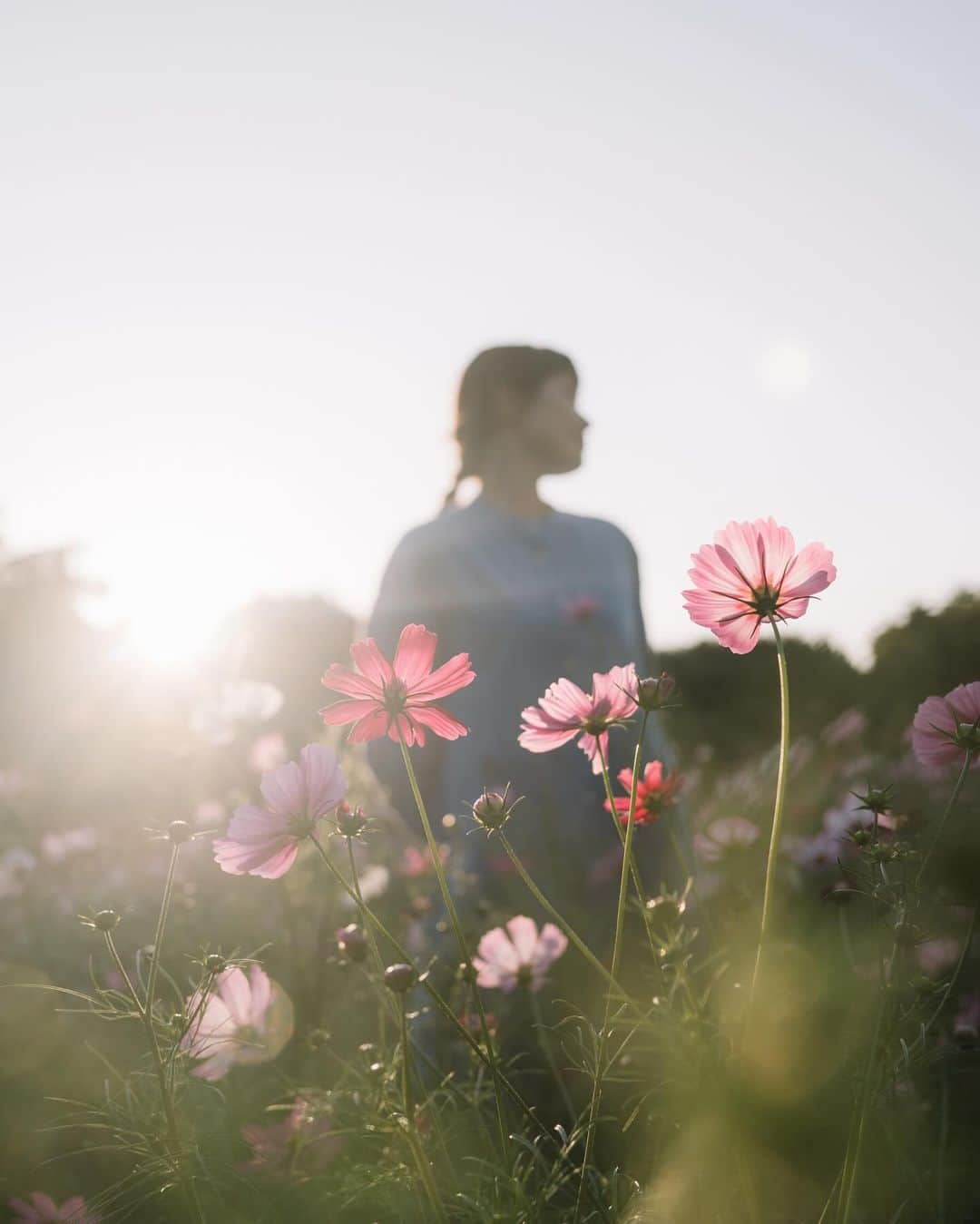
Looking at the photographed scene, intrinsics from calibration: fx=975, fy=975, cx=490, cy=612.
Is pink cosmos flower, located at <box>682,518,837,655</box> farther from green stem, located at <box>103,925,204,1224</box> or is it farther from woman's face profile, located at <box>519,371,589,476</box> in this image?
woman's face profile, located at <box>519,371,589,476</box>

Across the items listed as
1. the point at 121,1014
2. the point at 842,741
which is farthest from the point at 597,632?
→ the point at 842,741

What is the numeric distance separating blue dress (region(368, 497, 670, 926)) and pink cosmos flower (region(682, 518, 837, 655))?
1131 millimetres

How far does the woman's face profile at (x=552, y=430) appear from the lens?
93.0 inches

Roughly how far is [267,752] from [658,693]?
227cm

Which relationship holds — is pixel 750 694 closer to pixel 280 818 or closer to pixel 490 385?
pixel 490 385

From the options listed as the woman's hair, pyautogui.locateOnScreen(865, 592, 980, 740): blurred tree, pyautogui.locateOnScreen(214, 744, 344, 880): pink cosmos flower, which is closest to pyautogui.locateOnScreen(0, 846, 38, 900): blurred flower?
the woman's hair

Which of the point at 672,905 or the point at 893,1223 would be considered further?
the point at 672,905

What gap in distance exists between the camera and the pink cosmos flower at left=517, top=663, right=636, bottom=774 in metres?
0.78

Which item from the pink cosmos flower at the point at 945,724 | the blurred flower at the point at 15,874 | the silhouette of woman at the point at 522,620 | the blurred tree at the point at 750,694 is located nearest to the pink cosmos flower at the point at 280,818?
the pink cosmos flower at the point at 945,724

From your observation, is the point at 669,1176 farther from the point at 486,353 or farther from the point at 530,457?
the point at 486,353

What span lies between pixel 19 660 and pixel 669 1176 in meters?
16.8

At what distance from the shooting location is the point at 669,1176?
0.67 meters

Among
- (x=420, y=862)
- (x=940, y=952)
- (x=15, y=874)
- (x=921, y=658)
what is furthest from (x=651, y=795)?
(x=921, y=658)

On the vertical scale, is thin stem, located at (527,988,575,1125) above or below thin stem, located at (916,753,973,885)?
below
